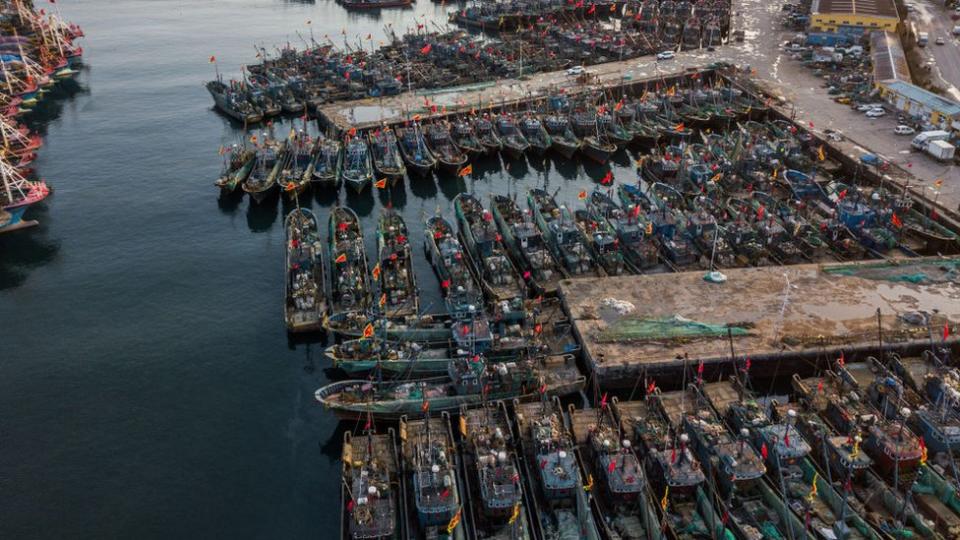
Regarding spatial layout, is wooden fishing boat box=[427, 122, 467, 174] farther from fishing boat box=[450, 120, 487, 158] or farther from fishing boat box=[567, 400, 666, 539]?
fishing boat box=[567, 400, 666, 539]

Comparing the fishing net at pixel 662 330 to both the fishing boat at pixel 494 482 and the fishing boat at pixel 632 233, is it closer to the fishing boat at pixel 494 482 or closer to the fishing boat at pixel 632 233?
the fishing boat at pixel 632 233

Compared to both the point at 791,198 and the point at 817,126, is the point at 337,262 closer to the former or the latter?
the point at 791,198

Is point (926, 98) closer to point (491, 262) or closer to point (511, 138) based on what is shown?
point (511, 138)

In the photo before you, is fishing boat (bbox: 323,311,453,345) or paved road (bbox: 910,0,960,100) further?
paved road (bbox: 910,0,960,100)

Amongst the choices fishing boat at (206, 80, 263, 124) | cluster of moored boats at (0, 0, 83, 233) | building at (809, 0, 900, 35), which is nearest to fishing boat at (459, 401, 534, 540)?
cluster of moored boats at (0, 0, 83, 233)

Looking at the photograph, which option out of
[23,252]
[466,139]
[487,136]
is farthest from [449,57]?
[23,252]

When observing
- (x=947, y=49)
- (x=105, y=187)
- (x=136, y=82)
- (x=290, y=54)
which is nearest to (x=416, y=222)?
(x=105, y=187)
